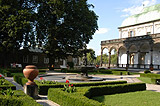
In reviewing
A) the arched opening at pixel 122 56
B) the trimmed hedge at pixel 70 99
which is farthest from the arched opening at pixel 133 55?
the trimmed hedge at pixel 70 99

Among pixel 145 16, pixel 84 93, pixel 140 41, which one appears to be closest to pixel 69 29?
pixel 140 41

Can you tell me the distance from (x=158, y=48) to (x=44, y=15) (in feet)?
84.2

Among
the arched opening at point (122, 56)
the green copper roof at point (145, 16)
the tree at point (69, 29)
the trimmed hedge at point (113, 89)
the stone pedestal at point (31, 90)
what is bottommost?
the trimmed hedge at point (113, 89)

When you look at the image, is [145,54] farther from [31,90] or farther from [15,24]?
[31,90]

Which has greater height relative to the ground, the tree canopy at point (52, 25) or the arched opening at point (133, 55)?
the tree canopy at point (52, 25)

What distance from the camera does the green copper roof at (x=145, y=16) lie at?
4275 cm

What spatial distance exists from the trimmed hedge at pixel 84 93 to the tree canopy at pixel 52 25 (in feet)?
58.9

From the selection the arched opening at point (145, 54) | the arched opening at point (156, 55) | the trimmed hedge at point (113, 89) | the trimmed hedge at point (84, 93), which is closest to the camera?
the trimmed hedge at point (84, 93)

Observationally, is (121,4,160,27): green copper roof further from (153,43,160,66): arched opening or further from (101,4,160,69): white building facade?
(153,43,160,66): arched opening

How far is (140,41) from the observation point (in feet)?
125

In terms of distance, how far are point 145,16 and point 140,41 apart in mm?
10740

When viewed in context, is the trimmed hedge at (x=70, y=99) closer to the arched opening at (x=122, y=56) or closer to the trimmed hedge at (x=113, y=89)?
the trimmed hedge at (x=113, y=89)

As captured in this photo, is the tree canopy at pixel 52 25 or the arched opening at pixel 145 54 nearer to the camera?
the tree canopy at pixel 52 25

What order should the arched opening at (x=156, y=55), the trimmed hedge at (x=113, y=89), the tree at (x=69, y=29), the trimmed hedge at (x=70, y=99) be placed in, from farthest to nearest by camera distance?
1. the arched opening at (x=156, y=55)
2. the tree at (x=69, y=29)
3. the trimmed hedge at (x=113, y=89)
4. the trimmed hedge at (x=70, y=99)
